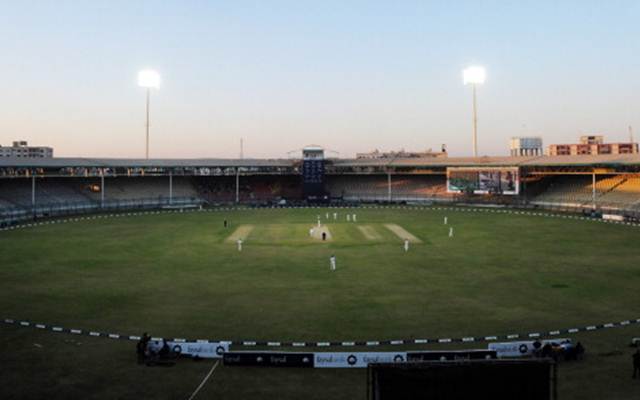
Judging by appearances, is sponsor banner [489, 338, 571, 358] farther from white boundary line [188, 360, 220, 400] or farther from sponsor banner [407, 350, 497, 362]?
white boundary line [188, 360, 220, 400]

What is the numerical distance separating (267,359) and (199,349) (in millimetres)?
2701

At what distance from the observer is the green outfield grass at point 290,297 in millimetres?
19094

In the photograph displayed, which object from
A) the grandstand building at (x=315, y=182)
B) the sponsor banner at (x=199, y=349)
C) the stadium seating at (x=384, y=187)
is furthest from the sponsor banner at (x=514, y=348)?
the stadium seating at (x=384, y=187)

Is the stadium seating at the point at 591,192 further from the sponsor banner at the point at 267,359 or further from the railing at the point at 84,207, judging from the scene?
the sponsor banner at the point at 267,359

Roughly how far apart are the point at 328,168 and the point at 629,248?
6993 centimetres

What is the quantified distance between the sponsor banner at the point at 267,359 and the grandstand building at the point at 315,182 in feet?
194

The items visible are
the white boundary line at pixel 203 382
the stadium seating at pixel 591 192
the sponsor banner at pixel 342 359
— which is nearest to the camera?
the white boundary line at pixel 203 382

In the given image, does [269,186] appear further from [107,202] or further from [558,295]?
[558,295]

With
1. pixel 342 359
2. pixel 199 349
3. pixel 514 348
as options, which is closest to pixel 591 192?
pixel 514 348

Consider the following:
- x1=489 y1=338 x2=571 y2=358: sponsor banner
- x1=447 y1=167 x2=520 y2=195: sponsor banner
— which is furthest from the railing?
x1=489 y1=338 x2=571 y2=358: sponsor banner

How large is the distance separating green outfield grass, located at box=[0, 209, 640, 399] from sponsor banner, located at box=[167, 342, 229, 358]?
0.66 m

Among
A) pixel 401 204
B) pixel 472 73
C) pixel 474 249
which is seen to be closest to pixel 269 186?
pixel 401 204

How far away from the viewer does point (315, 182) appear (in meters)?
99.5

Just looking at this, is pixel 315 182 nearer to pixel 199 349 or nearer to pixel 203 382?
pixel 199 349
